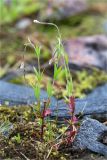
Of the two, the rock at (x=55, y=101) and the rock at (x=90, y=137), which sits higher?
the rock at (x=90, y=137)

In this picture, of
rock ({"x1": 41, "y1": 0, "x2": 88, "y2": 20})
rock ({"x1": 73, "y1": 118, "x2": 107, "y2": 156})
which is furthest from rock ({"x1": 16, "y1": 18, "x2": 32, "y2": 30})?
rock ({"x1": 73, "y1": 118, "x2": 107, "y2": 156})

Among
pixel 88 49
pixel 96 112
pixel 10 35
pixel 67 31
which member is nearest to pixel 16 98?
pixel 96 112

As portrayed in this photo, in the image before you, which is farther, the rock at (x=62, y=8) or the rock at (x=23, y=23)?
the rock at (x=62, y=8)

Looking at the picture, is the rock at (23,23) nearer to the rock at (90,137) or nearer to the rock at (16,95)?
the rock at (16,95)

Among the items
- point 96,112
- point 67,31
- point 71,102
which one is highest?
point 71,102

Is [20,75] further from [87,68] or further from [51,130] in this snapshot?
[51,130]

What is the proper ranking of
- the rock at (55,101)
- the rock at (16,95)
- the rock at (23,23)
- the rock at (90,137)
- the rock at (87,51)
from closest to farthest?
the rock at (90,137) → the rock at (55,101) → the rock at (16,95) → the rock at (87,51) → the rock at (23,23)

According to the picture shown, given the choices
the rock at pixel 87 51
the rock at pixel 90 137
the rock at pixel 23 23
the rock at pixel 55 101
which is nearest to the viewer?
the rock at pixel 90 137

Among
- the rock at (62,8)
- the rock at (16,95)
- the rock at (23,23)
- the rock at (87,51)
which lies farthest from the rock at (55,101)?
the rock at (62,8)
